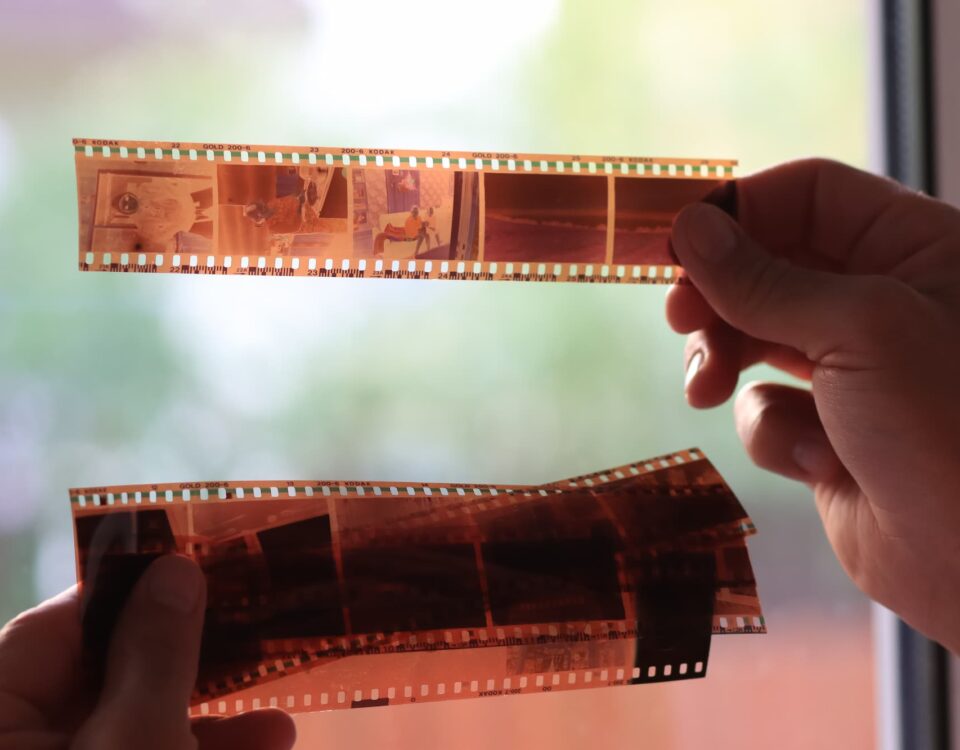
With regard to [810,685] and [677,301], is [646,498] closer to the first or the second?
[677,301]

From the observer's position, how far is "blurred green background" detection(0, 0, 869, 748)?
79 cm

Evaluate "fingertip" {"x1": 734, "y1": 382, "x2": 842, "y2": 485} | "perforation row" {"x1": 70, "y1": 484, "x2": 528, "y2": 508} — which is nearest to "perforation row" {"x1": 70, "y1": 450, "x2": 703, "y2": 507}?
"perforation row" {"x1": 70, "y1": 484, "x2": 528, "y2": 508}

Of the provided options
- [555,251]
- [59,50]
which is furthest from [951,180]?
[59,50]

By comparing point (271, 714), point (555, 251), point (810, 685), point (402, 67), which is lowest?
point (810, 685)

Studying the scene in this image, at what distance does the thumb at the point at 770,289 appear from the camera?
66cm

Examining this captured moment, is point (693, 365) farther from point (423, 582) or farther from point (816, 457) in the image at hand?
point (423, 582)

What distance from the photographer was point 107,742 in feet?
1.66

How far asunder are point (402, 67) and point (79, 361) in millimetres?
459

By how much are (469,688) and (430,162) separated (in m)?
0.49

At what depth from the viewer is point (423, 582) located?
2.32ft

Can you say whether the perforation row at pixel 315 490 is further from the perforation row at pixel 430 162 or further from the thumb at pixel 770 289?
the perforation row at pixel 430 162

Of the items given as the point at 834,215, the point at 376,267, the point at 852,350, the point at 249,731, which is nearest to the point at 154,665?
the point at 249,731

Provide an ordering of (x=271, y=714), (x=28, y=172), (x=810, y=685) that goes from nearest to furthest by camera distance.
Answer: (x=271, y=714), (x=28, y=172), (x=810, y=685)

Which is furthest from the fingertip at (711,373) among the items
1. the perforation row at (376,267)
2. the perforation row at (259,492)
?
the perforation row at (259,492)
